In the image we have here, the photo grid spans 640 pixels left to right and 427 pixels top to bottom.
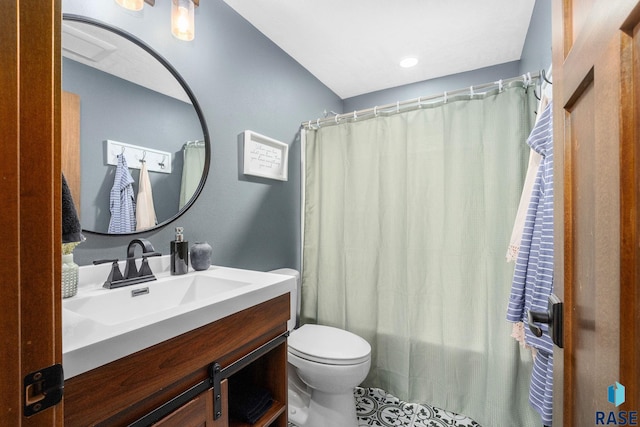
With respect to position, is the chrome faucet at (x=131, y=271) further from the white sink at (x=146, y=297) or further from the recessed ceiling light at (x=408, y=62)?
the recessed ceiling light at (x=408, y=62)

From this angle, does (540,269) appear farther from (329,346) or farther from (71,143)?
(71,143)

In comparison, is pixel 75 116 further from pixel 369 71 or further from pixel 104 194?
pixel 369 71

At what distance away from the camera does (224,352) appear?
2.83 ft

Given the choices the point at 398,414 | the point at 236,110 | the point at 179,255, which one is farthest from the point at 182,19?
the point at 398,414

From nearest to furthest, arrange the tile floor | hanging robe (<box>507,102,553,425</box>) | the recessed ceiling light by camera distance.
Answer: hanging robe (<box>507,102,553,425</box>), the tile floor, the recessed ceiling light

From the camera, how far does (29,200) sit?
1.19 feet

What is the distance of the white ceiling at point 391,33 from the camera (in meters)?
1.57

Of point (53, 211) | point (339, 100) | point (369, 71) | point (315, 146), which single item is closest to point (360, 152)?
point (315, 146)

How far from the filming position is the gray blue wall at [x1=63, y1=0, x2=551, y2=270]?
1.24m

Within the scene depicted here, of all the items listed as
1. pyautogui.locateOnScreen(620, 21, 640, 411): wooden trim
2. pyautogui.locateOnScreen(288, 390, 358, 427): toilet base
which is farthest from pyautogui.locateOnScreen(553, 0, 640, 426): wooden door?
pyautogui.locateOnScreen(288, 390, 358, 427): toilet base

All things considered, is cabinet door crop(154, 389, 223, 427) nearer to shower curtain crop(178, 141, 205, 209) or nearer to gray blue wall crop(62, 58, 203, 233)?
gray blue wall crop(62, 58, 203, 233)

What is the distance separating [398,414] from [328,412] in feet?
1.54

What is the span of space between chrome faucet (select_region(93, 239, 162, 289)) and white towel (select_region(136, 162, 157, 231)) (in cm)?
10

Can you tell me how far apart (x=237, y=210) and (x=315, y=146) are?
0.81 m
